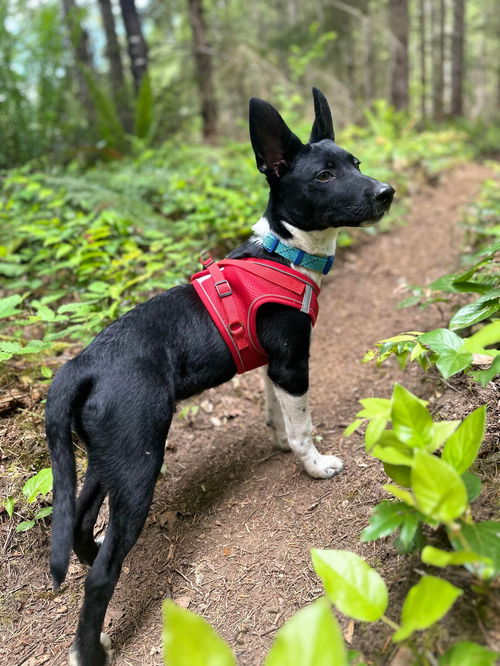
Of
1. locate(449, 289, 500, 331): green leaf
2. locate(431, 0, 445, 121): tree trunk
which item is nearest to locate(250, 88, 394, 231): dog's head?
locate(449, 289, 500, 331): green leaf

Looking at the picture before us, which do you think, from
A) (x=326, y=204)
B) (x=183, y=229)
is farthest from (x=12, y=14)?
(x=326, y=204)

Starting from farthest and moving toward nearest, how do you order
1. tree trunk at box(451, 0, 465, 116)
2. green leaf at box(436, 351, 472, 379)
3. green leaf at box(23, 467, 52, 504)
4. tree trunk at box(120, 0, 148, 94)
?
tree trunk at box(451, 0, 465, 116) < tree trunk at box(120, 0, 148, 94) < green leaf at box(23, 467, 52, 504) < green leaf at box(436, 351, 472, 379)

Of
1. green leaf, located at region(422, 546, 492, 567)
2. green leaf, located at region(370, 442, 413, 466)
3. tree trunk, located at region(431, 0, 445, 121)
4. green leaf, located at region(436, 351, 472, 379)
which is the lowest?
tree trunk, located at region(431, 0, 445, 121)

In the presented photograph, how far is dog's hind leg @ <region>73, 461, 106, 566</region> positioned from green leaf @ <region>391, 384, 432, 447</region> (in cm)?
172

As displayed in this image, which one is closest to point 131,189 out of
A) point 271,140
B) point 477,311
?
point 271,140

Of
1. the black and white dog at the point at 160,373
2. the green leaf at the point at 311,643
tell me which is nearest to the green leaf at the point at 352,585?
the green leaf at the point at 311,643

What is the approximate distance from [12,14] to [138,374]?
7.92 m

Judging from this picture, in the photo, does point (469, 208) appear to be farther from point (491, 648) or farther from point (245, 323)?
point (491, 648)

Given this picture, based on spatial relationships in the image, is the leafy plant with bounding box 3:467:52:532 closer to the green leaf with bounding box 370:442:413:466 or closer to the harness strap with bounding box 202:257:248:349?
the harness strap with bounding box 202:257:248:349

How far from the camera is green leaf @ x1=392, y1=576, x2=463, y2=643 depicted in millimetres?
1464

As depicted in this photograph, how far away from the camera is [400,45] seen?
12719 mm

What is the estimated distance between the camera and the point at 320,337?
5.24m

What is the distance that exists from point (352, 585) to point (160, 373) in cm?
151

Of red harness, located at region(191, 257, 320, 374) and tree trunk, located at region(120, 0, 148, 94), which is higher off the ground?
tree trunk, located at region(120, 0, 148, 94)
